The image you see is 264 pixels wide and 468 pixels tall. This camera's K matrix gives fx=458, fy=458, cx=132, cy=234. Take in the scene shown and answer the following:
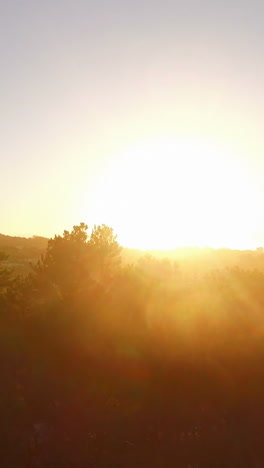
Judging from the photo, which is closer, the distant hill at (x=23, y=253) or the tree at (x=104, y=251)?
the tree at (x=104, y=251)

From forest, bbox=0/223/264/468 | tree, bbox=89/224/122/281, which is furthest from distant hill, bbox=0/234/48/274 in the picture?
forest, bbox=0/223/264/468

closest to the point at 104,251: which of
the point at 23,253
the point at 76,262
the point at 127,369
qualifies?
the point at 76,262

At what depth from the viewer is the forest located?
16016mm

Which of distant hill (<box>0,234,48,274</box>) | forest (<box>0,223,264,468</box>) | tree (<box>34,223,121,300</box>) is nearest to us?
forest (<box>0,223,264,468</box>)

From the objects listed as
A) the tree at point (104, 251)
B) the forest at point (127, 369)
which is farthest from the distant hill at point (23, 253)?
the forest at point (127, 369)

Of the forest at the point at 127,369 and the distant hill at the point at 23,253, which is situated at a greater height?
the distant hill at the point at 23,253

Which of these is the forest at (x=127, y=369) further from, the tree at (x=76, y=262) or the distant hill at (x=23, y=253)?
the distant hill at (x=23, y=253)

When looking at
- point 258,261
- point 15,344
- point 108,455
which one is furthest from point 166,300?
point 258,261

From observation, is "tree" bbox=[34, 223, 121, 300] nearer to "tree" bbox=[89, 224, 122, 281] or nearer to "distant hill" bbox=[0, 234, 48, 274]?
"tree" bbox=[89, 224, 122, 281]

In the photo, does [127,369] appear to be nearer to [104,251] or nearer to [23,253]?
[104,251]

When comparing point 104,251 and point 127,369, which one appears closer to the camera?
point 127,369

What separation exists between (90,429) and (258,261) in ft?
268

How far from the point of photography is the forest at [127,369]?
52.5 ft

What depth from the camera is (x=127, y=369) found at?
21.0 meters
